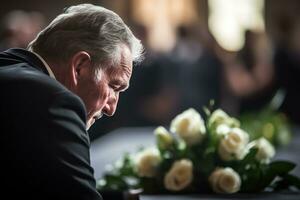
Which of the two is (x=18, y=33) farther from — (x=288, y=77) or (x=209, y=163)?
(x=209, y=163)

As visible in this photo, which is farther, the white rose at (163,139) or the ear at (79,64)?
the white rose at (163,139)

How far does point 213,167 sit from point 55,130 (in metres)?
0.85

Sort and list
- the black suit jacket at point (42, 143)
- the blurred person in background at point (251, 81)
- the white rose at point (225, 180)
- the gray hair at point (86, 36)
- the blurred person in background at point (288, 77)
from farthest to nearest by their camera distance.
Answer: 1. the blurred person in background at point (251, 81)
2. the blurred person in background at point (288, 77)
3. the white rose at point (225, 180)
4. the gray hair at point (86, 36)
5. the black suit jacket at point (42, 143)

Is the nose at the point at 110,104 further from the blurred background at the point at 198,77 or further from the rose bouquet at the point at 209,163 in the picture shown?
the blurred background at the point at 198,77

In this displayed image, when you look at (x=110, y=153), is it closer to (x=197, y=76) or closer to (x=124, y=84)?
(x=124, y=84)

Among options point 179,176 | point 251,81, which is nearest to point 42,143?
point 179,176

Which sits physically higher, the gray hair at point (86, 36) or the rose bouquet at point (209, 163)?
the gray hair at point (86, 36)

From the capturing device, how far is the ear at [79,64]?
70.0 inches

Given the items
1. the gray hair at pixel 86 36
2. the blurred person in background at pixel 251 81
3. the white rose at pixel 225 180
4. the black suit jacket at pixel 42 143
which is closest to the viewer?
the black suit jacket at pixel 42 143

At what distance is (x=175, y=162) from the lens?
2307mm

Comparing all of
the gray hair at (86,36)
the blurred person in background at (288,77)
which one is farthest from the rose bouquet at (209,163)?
the blurred person in background at (288,77)

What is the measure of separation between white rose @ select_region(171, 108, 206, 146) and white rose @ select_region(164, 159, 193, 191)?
0.09 meters

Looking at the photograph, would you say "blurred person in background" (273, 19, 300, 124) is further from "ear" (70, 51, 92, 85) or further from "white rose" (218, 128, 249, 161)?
"ear" (70, 51, 92, 85)

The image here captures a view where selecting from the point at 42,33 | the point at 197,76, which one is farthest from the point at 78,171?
the point at 197,76
